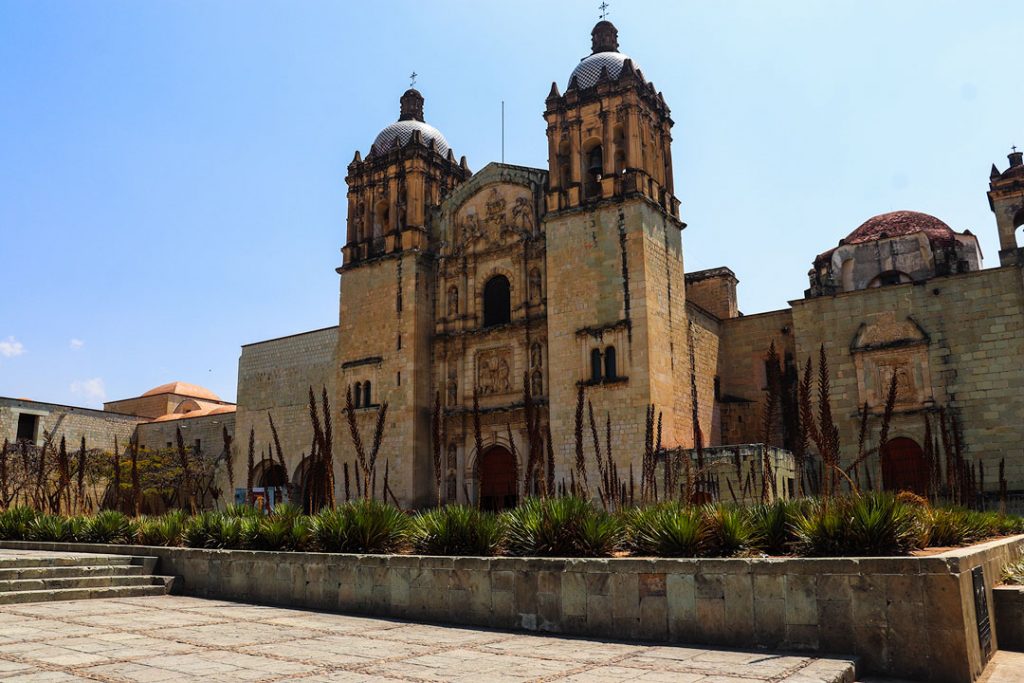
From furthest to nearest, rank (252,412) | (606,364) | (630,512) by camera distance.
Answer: (252,412)
(606,364)
(630,512)

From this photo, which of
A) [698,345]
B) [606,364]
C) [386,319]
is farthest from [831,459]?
[386,319]

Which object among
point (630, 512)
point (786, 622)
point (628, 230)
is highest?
point (628, 230)

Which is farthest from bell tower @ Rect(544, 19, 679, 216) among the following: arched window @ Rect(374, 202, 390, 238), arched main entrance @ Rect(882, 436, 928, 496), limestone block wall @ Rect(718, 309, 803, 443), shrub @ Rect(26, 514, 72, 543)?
shrub @ Rect(26, 514, 72, 543)

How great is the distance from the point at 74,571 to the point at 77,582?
0.39 metres

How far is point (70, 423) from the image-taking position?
118ft

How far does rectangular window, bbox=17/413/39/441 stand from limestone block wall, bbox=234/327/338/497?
9032mm

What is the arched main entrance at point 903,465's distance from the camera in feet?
66.4

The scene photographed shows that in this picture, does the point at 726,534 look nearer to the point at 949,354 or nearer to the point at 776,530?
the point at 776,530

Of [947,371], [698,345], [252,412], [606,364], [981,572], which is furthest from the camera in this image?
[252,412]

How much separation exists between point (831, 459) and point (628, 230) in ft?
47.2

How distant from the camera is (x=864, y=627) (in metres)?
6.73

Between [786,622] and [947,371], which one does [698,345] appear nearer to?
[947,371]

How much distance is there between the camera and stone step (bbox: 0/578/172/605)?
34.2ft

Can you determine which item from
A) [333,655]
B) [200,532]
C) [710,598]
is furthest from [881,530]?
[200,532]
